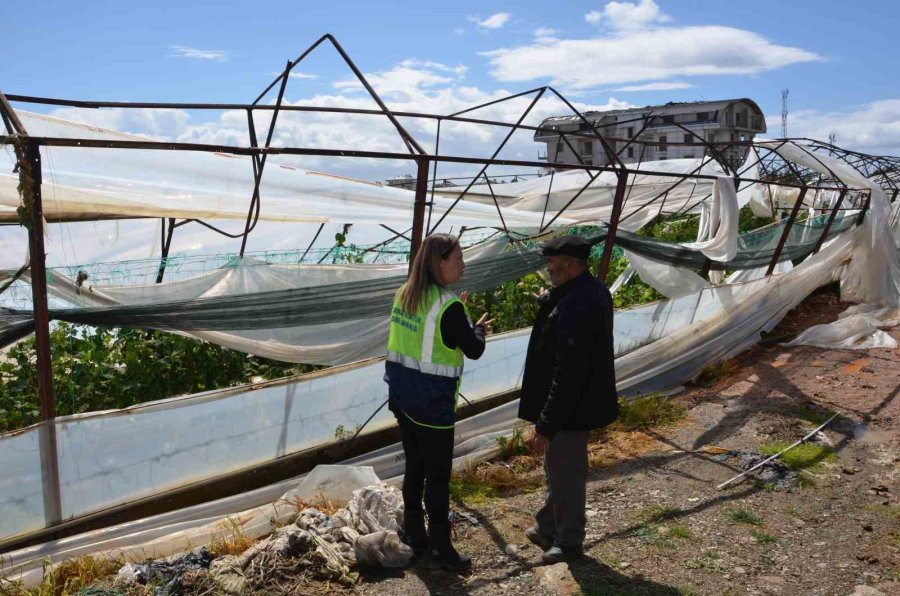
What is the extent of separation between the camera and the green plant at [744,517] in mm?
4699

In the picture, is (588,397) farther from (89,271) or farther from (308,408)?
(89,271)

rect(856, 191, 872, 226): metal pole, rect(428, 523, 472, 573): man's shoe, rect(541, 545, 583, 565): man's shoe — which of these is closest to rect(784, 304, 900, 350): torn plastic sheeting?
rect(856, 191, 872, 226): metal pole

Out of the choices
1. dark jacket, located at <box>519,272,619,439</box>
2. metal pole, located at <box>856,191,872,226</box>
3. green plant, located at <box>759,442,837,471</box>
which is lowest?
green plant, located at <box>759,442,837,471</box>

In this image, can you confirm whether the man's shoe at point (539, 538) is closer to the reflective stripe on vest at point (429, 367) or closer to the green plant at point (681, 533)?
the green plant at point (681, 533)

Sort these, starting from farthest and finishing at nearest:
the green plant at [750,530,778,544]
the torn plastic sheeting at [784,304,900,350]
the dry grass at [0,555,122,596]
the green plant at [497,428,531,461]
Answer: the torn plastic sheeting at [784,304,900,350], the green plant at [497,428,531,461], the green plant at [750,530,778,544], the dry grass at [0,555,122,596]

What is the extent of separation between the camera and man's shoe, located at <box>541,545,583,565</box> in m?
4.04

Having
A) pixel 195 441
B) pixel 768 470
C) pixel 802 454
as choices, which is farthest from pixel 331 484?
pixel 802 454

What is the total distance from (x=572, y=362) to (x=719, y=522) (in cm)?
173

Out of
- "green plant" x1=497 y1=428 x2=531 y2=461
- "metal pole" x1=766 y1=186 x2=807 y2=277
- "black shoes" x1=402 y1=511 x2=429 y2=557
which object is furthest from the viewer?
"metal pole" x1=766 y1=186 x2=807 y2=277

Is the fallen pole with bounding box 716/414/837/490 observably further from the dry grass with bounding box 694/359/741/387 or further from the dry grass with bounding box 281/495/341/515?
the dry grass with bounding box 281/495/341/515

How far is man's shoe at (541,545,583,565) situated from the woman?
1.93 ft

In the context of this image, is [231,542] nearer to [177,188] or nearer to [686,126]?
[177,188]

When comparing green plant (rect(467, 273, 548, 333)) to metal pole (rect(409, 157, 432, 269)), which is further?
green plant (rect(467, 273, 548, 333))

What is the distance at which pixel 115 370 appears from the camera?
17.2 feet
